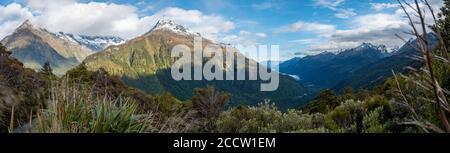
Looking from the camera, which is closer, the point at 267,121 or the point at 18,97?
the point at 18,97

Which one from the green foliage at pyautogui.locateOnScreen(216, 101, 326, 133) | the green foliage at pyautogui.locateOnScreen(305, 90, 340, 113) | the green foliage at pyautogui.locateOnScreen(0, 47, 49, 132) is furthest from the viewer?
the green foliage at pyautogui.locateOnScreen(305, 90, 340, 113)

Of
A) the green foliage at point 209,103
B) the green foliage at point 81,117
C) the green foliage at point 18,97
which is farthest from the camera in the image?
the green foliage at point 209,103

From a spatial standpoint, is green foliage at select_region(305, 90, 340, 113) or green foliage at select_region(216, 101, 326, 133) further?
green foliage at select_region(305, 90, 340, 113)

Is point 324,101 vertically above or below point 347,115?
below

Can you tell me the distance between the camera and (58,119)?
17.7 feet

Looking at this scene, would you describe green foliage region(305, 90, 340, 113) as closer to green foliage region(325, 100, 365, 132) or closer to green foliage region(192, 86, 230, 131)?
green foliage region(192, 86, 230, 131)

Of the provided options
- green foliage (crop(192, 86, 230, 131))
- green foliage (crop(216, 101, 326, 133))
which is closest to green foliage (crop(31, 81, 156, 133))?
green foliage (crop(216, 101, 326, 133))

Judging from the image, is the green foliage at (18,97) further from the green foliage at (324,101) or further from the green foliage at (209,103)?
the green foliage at (324,101)

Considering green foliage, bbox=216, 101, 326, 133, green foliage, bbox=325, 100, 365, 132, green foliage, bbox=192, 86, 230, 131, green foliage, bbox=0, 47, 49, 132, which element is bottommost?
green foliage, bbox=192, 86, 230, 131

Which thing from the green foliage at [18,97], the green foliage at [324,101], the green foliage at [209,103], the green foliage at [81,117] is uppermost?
the green foliage at [81,117]

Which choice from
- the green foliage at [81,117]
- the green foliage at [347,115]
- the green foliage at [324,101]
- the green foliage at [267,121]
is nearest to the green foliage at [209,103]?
the green foliage at [267,121]

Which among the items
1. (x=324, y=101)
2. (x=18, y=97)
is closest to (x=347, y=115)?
(x=18, y=97)

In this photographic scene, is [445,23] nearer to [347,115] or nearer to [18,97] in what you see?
[347,115]
